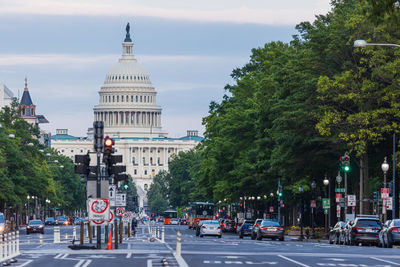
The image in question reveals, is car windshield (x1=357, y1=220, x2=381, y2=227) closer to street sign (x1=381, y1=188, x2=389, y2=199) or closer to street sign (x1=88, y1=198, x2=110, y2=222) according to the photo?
street sign (x1=381, y1=188, x2=389, y2=199)

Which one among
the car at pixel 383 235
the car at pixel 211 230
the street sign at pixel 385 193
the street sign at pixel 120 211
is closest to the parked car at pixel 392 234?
the car at pixel 383 235

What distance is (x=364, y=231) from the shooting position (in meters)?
59.6

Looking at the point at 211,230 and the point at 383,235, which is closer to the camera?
the point at 383,235

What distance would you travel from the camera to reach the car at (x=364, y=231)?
59.6 metres

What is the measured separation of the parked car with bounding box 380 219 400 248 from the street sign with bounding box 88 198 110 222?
686 inches

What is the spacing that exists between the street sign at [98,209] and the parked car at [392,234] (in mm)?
17425

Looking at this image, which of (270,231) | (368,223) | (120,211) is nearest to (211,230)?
(270,231)

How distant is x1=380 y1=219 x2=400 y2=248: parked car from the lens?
54.0 m

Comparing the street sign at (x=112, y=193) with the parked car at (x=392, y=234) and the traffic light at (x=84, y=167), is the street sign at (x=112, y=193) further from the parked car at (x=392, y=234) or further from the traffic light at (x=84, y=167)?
the traffic light at (x=84, y=167)

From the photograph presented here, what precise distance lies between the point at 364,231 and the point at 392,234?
538 cm

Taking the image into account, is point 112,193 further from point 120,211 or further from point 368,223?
point 368,223

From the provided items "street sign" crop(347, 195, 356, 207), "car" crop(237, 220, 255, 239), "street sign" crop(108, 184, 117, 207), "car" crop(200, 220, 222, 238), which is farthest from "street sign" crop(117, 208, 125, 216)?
"car" crop(237, 220, 255, 239)

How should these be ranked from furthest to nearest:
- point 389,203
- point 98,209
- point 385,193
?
point 389,203, point 385,193, point 98,209

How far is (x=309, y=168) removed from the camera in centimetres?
7662
